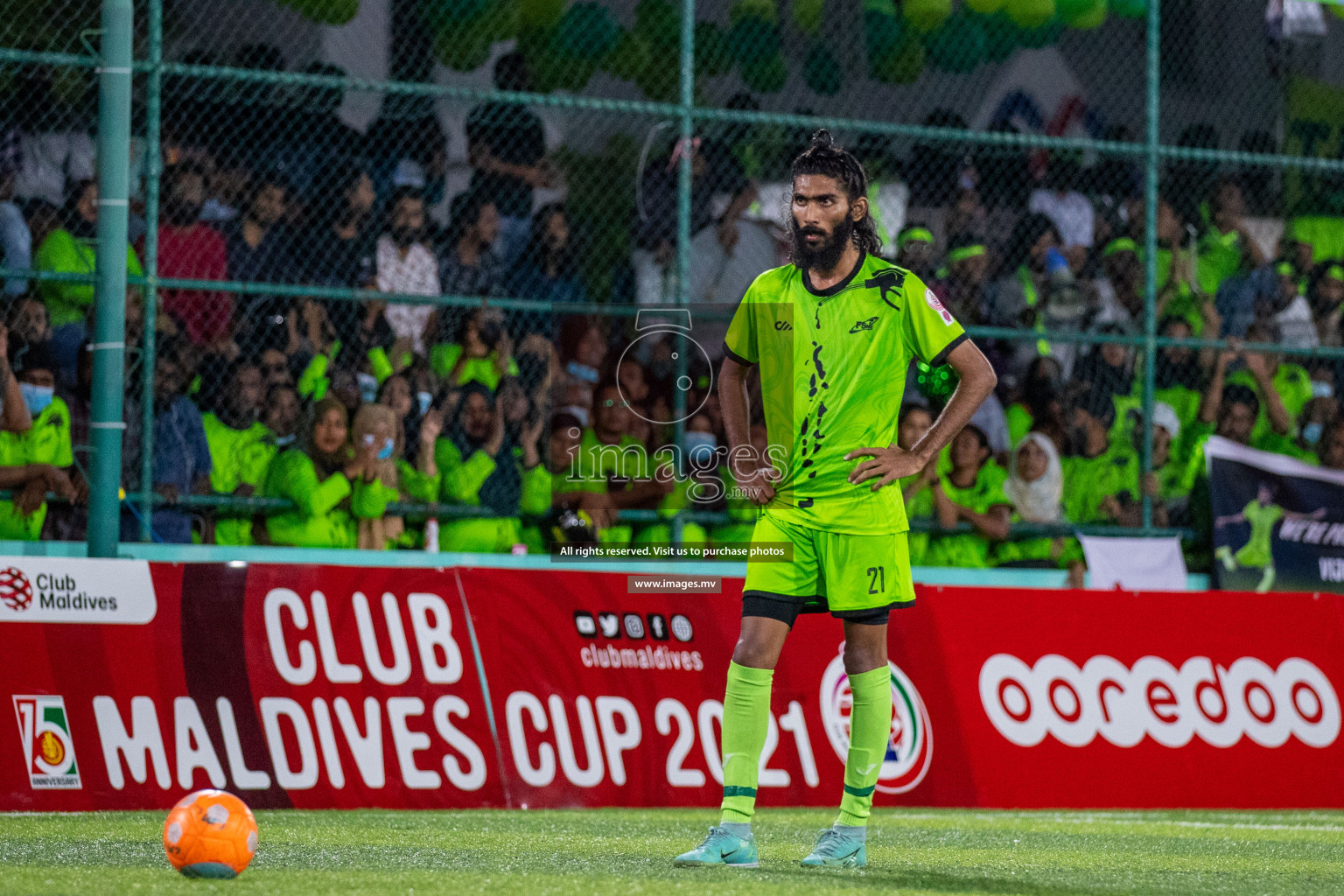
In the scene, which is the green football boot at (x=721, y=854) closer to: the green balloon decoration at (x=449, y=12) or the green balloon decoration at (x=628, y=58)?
the green balloon decoration at (x=449, y=12)

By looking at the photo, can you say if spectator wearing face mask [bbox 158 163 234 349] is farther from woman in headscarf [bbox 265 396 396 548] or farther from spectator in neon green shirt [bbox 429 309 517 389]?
spectator in neon green shirt [bbox 429 309 517 389]

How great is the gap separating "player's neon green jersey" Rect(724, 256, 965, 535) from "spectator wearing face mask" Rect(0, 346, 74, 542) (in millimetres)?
4805

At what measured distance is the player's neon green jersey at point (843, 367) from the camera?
5680 mm

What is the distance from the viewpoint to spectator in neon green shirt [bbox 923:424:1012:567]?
35.8 ft

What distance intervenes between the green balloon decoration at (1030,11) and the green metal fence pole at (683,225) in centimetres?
322

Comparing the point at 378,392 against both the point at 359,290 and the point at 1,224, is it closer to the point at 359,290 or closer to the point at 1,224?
the point at 359,290

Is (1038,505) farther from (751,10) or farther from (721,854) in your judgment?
(721,854)

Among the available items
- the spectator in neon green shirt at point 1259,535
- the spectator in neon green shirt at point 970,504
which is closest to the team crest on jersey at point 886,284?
the spectator in neon green shirt at point 970,504

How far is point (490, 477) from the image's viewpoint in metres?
10.0

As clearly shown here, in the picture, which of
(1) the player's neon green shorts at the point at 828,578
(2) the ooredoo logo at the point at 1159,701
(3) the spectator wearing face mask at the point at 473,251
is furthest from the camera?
(3) the spectator wearing face mask at the point at 473,251

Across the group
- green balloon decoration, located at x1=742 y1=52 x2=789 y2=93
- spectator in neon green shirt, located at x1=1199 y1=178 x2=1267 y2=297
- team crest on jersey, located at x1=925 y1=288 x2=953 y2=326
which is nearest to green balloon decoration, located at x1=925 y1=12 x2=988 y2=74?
green balloon decoration, located at x1=742 y1=52 x2=789 y2=93

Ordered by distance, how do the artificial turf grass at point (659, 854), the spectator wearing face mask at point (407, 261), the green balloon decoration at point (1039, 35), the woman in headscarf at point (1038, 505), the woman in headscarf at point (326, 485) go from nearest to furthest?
the artificial turf grass at point (659, 854) → the woman in headscarf at point (326, 485) → the spectator wearing face mask at point (407, 261) → the woman in headscarf at point (1038, 505) → the green balloon decoration at point (1039, 35)

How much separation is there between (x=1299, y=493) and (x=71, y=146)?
7.91m

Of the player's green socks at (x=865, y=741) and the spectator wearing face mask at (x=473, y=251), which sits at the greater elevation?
the spectator wearing face mask at (x=473, y=251)
